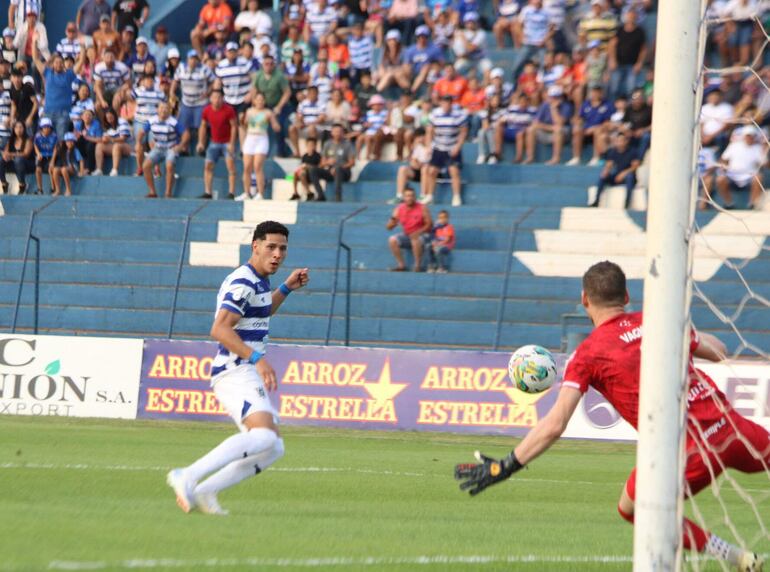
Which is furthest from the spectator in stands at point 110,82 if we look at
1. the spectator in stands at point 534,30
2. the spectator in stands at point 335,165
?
the spectator in stands at point 534,30

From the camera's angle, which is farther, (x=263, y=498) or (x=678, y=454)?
(x=263, y=498)

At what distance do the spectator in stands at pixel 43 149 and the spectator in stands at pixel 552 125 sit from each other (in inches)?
367

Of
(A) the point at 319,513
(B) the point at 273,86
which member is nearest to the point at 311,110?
(B) the point at 273,86

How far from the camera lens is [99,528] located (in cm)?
826

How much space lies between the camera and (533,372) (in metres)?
9.95

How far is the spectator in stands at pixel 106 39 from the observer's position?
2941cm

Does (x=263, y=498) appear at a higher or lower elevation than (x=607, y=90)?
lower

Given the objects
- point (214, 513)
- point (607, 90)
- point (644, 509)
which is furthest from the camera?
point (607, 90)

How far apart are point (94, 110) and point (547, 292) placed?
33.3ft

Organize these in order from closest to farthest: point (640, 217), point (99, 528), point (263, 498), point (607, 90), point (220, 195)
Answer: point (99, 528) → point (263, 498) → point (640, 217) → point (607, 90) → point (220, 195)

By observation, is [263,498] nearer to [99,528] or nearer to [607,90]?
[99,528]

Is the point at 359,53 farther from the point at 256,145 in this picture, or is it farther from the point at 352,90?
the point at 256,145

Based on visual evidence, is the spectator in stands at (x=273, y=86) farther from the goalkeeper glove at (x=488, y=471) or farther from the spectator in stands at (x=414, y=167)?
the goalkeeper glove at (x=488, y=471)

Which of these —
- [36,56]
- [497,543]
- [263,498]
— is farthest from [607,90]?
[497,543]
